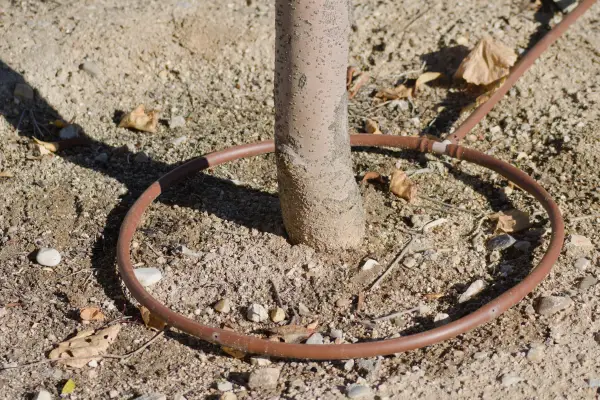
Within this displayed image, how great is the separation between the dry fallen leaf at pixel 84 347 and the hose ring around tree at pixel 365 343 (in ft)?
0.64

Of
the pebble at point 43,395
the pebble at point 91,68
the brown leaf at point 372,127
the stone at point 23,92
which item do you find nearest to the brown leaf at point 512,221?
the brown leaf at point 372,127

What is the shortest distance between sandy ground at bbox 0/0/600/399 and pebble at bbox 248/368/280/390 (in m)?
0.02

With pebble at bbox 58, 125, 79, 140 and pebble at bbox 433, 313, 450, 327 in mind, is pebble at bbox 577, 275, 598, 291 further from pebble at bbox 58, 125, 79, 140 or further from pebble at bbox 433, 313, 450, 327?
pebble at bbox 58, 125, 79, 140

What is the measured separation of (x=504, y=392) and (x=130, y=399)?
1.29m

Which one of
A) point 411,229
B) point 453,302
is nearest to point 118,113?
point 411,229

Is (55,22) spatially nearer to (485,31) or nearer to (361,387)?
(485,31)

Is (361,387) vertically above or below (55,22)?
below

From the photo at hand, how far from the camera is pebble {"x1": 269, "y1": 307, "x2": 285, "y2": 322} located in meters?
3.32

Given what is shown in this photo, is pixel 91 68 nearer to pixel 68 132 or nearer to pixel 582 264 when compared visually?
pixel 68 132

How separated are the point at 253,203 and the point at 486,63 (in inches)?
61.0

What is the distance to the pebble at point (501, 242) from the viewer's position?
3.59 meters

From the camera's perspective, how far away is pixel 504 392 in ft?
9.46

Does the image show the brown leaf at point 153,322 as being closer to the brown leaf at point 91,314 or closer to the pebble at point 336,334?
the brown leaf at point 91,314

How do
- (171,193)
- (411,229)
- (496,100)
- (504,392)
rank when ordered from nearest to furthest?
(504,392)
(411,229)
(171,193)
(496,100)
